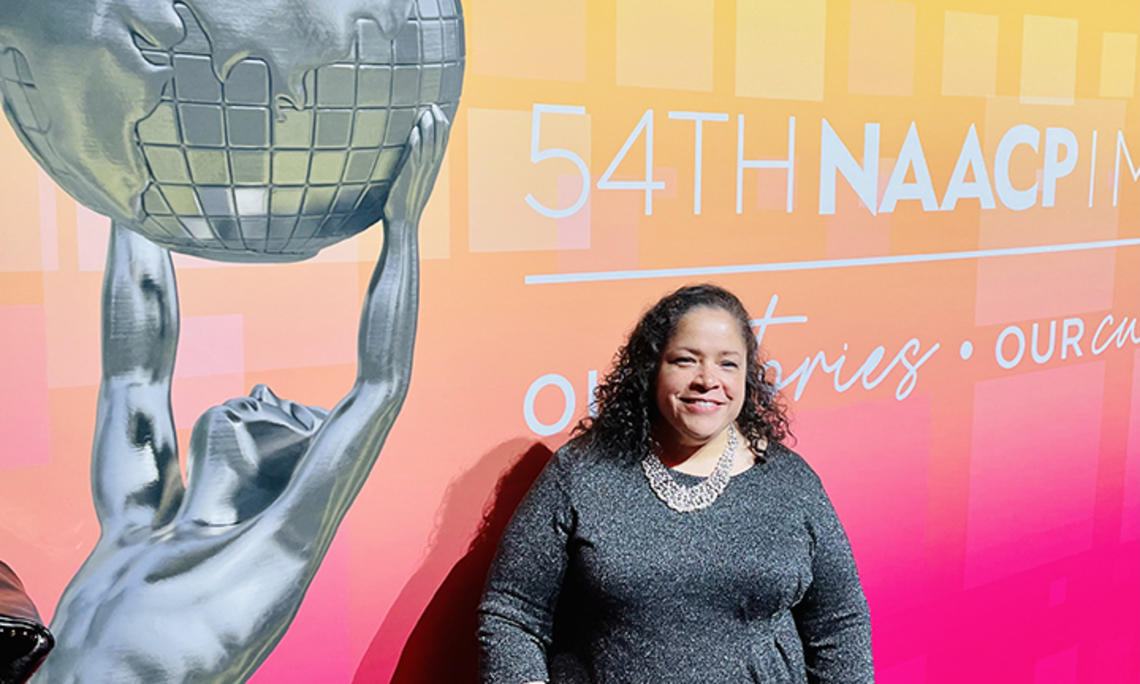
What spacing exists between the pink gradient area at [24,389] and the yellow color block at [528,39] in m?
0.68

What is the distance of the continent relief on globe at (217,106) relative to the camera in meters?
1.32

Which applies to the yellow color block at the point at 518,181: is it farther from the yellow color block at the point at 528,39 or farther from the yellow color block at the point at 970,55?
the yellow color block at the point at 970,55

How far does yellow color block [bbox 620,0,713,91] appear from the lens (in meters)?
1.88

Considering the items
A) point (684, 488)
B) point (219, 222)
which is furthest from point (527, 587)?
point (219, 222)

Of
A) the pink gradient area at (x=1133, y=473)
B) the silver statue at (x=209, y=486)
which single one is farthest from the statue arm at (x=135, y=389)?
the pink gradient area at (x=1133, y=473)

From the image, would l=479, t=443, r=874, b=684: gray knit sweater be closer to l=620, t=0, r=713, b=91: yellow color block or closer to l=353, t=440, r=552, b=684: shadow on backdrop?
l=353, t=440, r=552, b=684: shadow on backdrop

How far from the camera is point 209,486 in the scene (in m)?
1.58

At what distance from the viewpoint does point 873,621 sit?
2396mm

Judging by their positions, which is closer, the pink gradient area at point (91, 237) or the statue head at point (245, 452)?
the pink gradient area at point (91, 237)

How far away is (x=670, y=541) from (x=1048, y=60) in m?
1.45

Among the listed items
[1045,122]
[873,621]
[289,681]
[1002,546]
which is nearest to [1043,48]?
[1045,122]

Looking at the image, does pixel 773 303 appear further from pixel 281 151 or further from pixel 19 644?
pixel 19 644

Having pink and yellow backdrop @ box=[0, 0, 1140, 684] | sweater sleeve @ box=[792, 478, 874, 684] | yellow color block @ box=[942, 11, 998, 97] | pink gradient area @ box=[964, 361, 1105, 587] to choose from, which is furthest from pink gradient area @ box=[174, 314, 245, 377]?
pink gradient area @ box=[964, 361, 1105, 587]

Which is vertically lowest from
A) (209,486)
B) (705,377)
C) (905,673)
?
(905,673)
